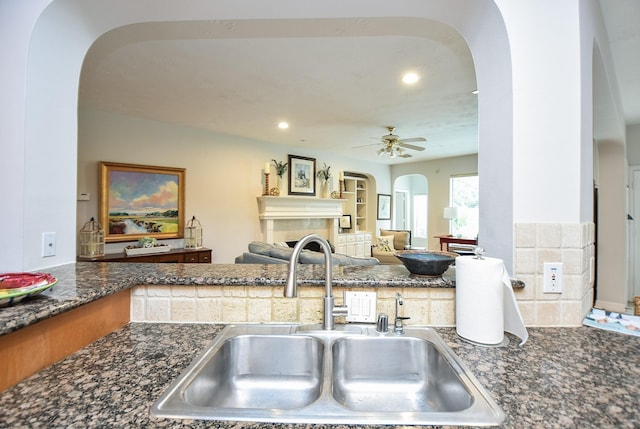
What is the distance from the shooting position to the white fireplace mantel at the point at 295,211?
5.00 m

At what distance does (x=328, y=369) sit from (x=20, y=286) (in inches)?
38.8

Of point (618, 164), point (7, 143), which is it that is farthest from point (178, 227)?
point (618, 164)

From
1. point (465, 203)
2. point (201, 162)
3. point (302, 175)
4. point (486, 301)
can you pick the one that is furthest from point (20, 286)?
point (465, 203)

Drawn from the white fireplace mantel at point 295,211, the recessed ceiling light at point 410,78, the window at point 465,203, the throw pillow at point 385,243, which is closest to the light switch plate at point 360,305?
the recessed ceiling light at point 410,78

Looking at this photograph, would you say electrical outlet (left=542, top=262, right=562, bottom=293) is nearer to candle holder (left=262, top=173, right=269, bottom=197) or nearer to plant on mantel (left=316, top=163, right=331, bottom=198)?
candle holder (left=262, top=173, right=269, bottom=197)

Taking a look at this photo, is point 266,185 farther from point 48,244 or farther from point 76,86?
point 48,244

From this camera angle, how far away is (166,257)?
3688 millimetres

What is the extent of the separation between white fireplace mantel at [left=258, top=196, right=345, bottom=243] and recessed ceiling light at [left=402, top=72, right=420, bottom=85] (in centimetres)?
287

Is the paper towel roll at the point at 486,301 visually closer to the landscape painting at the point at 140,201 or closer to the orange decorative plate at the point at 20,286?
the orange decorative plate at the point at 20,286

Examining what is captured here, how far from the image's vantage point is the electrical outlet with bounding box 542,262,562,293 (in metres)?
1.14

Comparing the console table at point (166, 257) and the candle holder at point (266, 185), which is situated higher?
the candle holder at point (266, 185)

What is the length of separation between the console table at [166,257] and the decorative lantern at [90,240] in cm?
7

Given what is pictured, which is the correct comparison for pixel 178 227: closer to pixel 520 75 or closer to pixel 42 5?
pixel 42 5

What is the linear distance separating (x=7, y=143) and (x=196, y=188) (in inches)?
125
